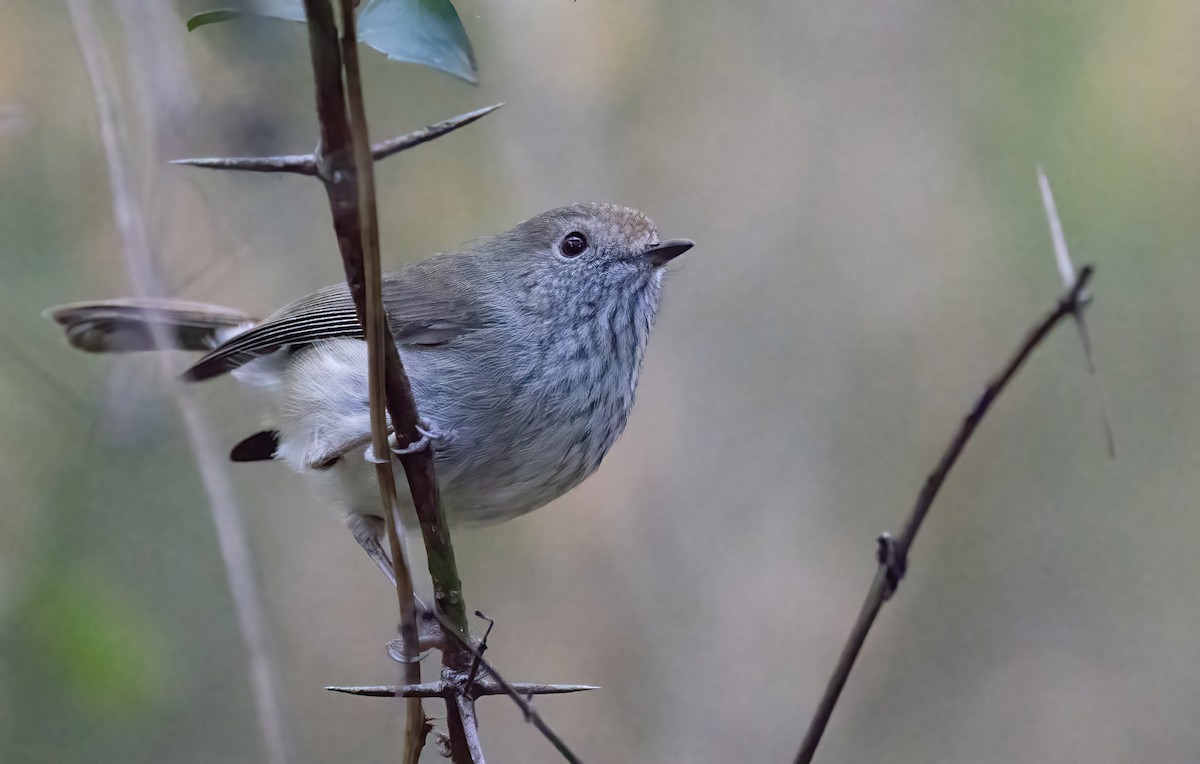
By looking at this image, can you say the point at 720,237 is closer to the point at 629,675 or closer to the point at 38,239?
the point at 629,675

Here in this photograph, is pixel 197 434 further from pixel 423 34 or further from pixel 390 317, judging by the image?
pixel 423 34

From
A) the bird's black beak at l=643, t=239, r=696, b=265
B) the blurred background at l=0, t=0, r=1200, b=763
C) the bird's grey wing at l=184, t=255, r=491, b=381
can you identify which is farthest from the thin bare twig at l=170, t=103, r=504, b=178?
the blurred background at l=0, t=0, r=1200, b=763

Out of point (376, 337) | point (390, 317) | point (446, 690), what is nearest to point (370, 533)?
point (390, 317)

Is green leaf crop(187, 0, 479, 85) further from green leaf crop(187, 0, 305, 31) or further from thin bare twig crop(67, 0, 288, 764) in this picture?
thin bare twig crop(67, 0, 288, 764)

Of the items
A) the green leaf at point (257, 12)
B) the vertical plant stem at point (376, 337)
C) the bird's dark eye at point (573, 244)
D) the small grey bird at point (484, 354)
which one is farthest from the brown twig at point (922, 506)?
the bird's dark eye at point (573, 244)

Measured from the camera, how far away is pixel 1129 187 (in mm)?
4719

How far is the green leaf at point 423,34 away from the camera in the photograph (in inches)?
53.9

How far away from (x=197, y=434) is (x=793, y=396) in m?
3.17

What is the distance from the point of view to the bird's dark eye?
9.69 ft

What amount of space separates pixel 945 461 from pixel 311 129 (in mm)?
3231

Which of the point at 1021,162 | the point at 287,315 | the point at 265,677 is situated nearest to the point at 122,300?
the point at 287,315

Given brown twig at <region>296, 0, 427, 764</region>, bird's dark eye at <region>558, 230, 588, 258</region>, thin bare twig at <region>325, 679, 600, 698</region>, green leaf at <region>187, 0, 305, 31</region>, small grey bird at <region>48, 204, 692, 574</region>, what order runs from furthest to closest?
bird's dark eye at <region>558, 230, 588, 258</region> → small grey bird at <region>48, 204, 692, 574</region> → thin bare twig at <region>325, 679, 600, 698</region> → green leaf at <region>187, 0, 305, 31</region> → brown twig at <region>296, 0, 427, 764</region>

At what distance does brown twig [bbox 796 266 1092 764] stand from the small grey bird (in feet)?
4.19

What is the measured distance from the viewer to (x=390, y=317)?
2.79m
